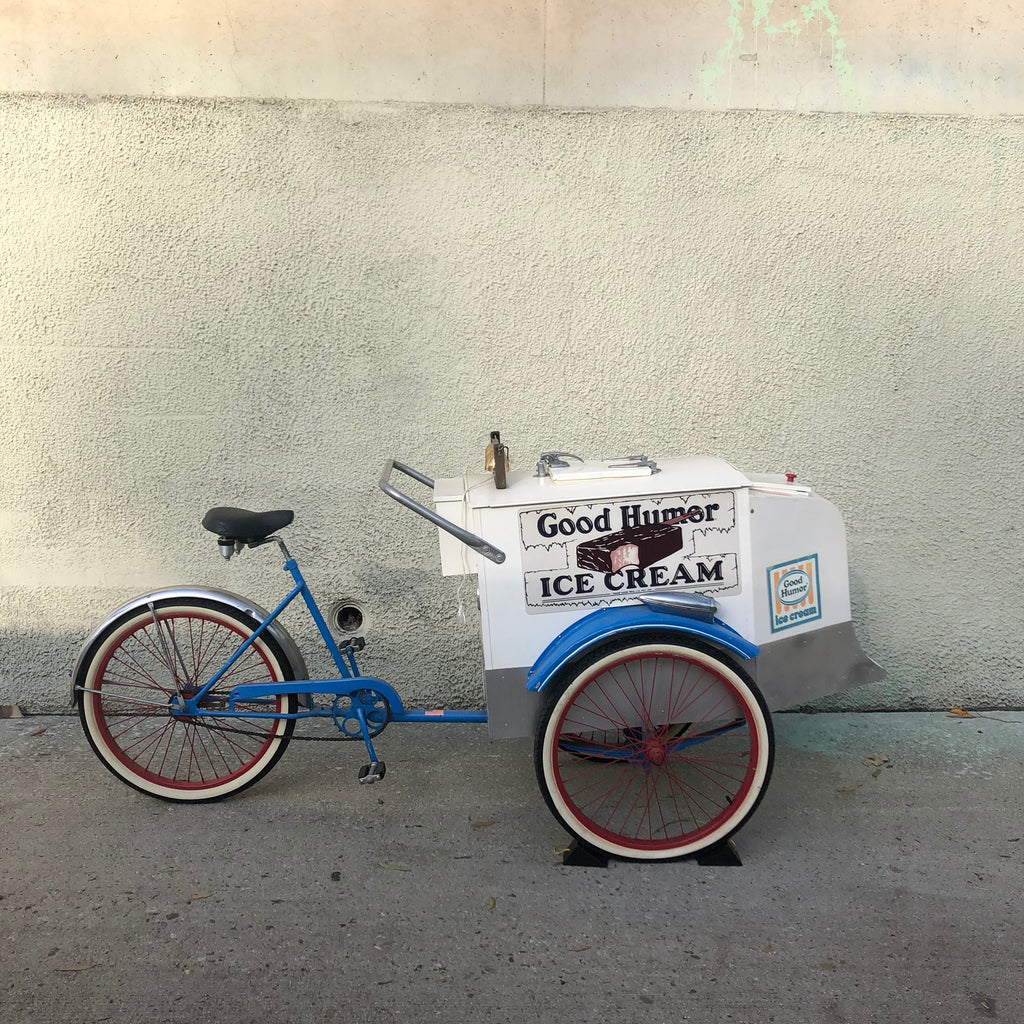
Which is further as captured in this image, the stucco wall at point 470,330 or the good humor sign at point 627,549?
the stucco wall at point 470,330

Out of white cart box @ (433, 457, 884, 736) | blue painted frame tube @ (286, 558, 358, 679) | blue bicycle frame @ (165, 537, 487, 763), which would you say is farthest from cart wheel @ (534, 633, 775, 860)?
blue painted frame tube @ (286, 558, 358, 679)

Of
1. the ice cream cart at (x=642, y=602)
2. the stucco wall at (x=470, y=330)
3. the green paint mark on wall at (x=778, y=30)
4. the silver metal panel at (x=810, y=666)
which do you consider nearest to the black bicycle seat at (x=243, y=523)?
the ice cream cart at (x=642, y=602)

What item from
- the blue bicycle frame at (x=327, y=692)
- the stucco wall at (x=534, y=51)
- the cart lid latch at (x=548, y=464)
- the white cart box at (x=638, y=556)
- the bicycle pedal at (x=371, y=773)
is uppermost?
the stucco wall at (x=534, y=51)

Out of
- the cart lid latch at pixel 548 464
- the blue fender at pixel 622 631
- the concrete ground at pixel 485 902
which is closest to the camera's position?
the concrete ground at pixel 485 902

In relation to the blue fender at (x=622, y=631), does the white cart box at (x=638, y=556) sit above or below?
above

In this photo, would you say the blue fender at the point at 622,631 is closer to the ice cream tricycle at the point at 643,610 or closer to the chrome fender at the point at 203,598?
the ice cream tricycle at the point at 643,610

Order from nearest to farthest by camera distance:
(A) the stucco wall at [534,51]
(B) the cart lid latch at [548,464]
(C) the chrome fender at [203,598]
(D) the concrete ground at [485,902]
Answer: (D) the concrete ground at [485,902] < (B) the cart lid latch at [548,464] < (C) the chrome fender at [203,598] < (A) the stucco wall at [534,51]

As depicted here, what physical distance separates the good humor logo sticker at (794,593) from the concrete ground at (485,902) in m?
0.76

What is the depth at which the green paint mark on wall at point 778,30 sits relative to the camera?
3637mm

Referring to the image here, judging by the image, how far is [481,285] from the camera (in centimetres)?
379

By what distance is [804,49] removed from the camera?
12.0 feet

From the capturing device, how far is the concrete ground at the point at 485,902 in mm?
2344

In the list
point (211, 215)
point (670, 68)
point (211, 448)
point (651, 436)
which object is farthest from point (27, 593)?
point (670, 68)

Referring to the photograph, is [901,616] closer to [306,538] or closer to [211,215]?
[306,538]
